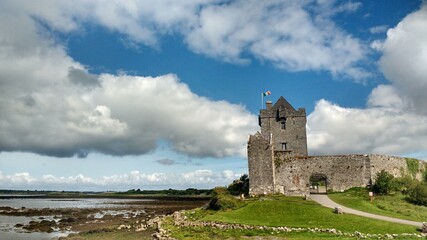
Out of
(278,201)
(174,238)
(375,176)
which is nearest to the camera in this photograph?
(174,238)

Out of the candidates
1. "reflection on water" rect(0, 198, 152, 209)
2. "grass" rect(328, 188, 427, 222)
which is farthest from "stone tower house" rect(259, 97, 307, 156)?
"reflection on water" rect(0, 198, 152, 209)

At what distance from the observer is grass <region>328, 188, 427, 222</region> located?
1365 inches

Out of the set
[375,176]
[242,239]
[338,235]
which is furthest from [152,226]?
[375,176]

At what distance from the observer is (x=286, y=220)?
32906 mm

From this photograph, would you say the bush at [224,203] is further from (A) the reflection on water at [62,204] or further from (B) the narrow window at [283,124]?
(A) the reflection on water at [62,204]

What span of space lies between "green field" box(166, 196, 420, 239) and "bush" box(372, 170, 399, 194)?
12.2m

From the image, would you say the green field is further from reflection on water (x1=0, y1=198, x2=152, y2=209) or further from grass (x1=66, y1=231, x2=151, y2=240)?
reflection on water (x1=0, y1=198, x2=152, y2=209)

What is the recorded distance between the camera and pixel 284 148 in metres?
57.9

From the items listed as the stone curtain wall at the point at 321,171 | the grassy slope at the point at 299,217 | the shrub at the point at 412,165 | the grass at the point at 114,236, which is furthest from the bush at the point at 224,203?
the shrub at the point at 412,165

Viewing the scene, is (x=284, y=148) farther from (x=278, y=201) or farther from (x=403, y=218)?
(x=403, y=218)

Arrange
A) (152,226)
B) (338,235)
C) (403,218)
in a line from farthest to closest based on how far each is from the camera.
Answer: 1. (152,226)
2. (403,218)
3. (338,235)

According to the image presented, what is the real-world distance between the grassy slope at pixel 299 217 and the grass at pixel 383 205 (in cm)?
450

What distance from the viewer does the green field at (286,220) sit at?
28391 mm

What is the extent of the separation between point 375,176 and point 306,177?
8.57 metres
